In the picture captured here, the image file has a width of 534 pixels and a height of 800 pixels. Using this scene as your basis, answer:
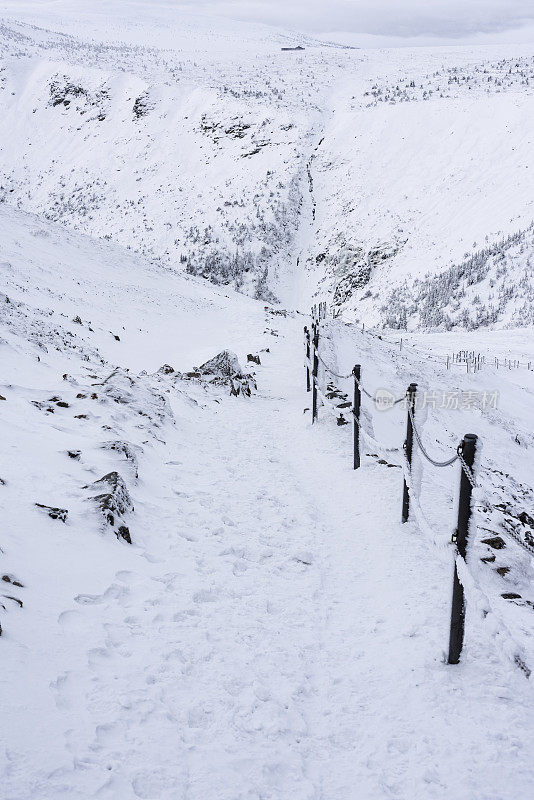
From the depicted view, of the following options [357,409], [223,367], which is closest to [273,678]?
[357,409]

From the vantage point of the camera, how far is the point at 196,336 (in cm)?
2323

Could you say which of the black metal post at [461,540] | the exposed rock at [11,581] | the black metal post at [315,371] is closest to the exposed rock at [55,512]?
the exposed rock at [11,581]

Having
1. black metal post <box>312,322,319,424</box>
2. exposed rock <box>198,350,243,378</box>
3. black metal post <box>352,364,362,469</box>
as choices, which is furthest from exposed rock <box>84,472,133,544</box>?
exposed rock <box>198,350,243,378</box>

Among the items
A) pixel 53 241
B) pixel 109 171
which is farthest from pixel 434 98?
pixel 53 241

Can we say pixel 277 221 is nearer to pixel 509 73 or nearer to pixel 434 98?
pixel 434 98

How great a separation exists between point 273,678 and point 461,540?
172cm

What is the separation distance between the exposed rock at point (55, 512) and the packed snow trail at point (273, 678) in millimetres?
802

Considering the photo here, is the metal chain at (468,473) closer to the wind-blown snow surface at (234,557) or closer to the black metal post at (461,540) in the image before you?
the black metal post at (461,540)

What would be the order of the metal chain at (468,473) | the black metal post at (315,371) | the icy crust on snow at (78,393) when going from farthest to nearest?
the black metal post at (315,371)
the icy crust on snow at (78,393)
the metal chain at (468,473)

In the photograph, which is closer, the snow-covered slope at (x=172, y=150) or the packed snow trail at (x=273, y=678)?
the packed snow trail at (x=273, y=678)

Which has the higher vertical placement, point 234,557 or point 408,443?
point 408,443

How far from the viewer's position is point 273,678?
12.5 ft

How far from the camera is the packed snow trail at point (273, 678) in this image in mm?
2893

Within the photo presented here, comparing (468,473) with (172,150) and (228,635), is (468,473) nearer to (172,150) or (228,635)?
(228,635)
